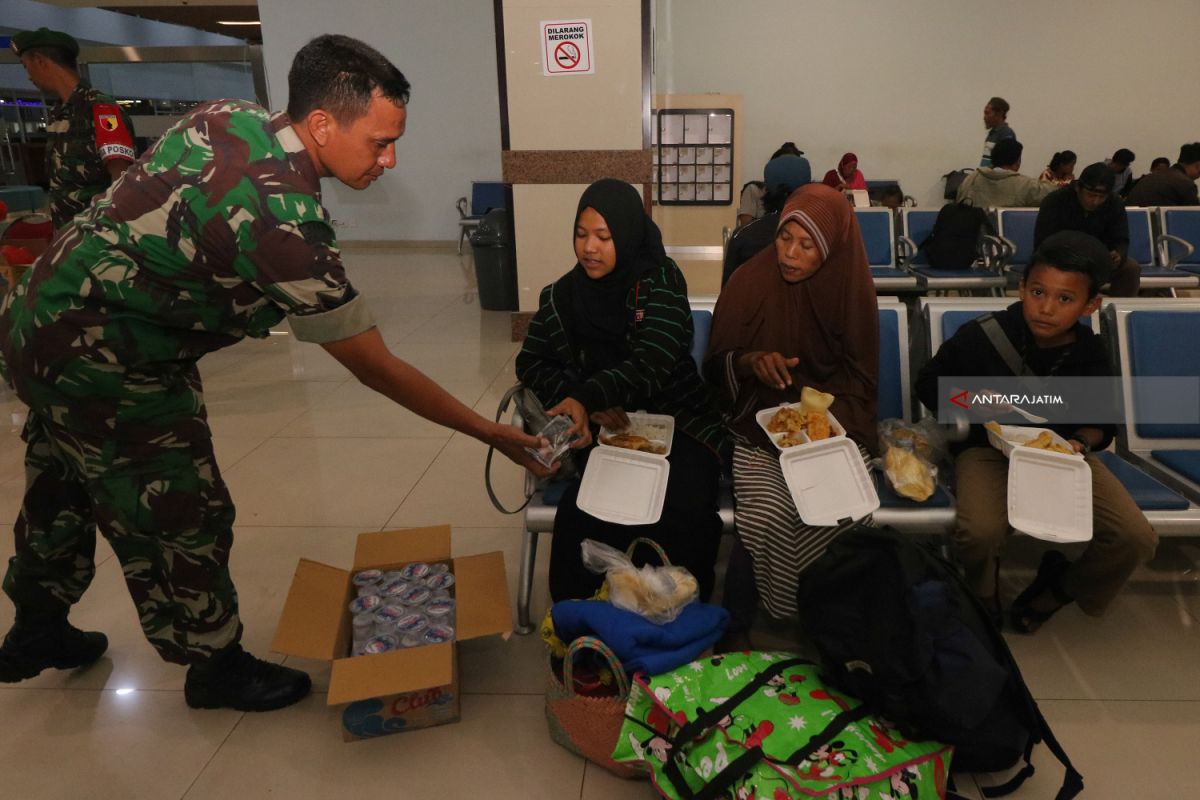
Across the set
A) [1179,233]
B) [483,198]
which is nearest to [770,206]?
[1179,233]

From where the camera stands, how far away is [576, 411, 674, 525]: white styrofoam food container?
2021 mm

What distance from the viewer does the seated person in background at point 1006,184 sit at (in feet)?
19.3

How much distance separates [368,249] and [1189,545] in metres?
8.97

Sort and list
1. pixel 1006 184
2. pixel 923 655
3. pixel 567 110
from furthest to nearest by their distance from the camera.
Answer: pixel 1006 184, pixel 567 110, pixel 923 655

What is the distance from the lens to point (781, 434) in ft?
7.16

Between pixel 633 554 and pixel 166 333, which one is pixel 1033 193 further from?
pixel 166 333

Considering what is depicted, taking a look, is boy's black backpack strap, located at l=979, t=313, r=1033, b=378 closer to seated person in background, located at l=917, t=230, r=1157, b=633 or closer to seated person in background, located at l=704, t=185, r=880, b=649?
seated person in background, located at l=917, t=230, r=1157, b=633

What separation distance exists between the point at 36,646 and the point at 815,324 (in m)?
2.23

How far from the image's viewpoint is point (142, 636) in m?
2.26

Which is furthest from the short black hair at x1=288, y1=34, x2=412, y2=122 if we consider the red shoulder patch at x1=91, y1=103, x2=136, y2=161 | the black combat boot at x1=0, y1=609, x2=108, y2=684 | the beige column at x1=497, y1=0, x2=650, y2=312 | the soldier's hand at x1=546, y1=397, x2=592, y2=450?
the beige column at x1=497, y1=0, x2=650, y2=312

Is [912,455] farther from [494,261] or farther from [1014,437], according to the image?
[494,261]

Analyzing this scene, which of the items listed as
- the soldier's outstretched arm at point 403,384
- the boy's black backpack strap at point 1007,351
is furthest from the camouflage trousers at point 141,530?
the boy's black backpack strap at point 1007,351

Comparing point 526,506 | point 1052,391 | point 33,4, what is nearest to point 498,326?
point 526,506

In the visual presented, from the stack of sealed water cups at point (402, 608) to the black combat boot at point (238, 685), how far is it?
197mm
